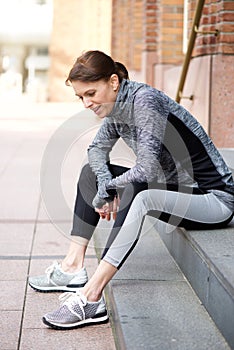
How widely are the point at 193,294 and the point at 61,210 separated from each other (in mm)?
2664

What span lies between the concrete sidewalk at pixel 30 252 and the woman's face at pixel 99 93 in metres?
0.97

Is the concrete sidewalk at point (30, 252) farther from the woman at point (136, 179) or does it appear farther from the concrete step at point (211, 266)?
the concrete step at point (211, 266)

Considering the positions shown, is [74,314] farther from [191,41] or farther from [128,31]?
[128,31]

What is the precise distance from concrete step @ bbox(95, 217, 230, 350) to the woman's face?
2.72 feet

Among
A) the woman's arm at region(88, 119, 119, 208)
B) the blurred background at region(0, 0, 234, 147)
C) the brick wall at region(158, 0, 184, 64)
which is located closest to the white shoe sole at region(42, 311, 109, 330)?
the woman's arm at region(88, 119, 119, 208)

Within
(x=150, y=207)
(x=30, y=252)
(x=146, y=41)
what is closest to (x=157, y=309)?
(x=150, y=207)

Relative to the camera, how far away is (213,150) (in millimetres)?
3754

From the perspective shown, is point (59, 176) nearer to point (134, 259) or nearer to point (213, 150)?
point (134, 259)

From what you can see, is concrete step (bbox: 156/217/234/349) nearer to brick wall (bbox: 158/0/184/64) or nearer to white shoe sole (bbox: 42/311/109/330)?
white shoe sole (bbox: 42/311/109/330)

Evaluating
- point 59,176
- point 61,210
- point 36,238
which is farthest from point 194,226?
point 59,176

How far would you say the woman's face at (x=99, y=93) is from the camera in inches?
139

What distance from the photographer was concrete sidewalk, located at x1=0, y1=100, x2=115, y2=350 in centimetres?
332

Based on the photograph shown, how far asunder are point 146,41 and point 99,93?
10.3 metres

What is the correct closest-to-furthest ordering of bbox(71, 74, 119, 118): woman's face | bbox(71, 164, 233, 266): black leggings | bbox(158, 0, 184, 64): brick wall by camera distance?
bbox(71, 164, 233, 266): black leggings
bbox(71, 74, 119, 118): woman's face
bbox(158, 0, 184, 64): brick wall
